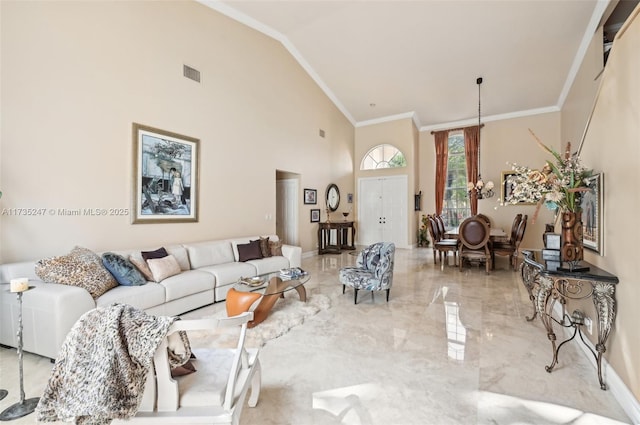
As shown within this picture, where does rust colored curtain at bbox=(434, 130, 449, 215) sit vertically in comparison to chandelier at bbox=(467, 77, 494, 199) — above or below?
above

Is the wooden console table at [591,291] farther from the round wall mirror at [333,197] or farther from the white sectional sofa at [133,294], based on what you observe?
the round wall mirror at [333,197]

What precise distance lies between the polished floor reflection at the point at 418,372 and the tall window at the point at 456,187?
5.49 meters

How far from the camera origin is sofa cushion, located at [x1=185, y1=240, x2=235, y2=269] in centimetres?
402

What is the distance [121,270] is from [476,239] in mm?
5600

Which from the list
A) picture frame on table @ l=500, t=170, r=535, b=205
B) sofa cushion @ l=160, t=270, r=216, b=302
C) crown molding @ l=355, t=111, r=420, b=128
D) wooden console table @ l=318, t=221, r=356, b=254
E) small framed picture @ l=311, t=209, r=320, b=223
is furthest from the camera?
crown molding @ l=355, t=111, r=420, b=128

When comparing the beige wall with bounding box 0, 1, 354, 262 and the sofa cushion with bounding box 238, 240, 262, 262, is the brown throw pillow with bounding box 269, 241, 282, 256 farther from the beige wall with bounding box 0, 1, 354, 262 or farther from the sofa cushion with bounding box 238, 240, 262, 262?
the beige wall with bounding box 0, 1, 354, 262

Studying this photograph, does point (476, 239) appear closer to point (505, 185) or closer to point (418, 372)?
point (505, 185)

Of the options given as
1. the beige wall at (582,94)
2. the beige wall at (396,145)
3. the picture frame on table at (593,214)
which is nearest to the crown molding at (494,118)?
the beige wall at (582,94)

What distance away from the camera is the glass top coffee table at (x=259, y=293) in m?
3.04

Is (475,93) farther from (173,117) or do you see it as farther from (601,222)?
(173,117)

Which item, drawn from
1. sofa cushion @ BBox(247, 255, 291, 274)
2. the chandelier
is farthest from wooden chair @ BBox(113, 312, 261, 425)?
the chandelier

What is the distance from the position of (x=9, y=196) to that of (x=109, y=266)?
1.17m

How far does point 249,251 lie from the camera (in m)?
4.59

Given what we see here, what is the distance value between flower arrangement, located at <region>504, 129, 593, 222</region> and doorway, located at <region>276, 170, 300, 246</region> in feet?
16.9
